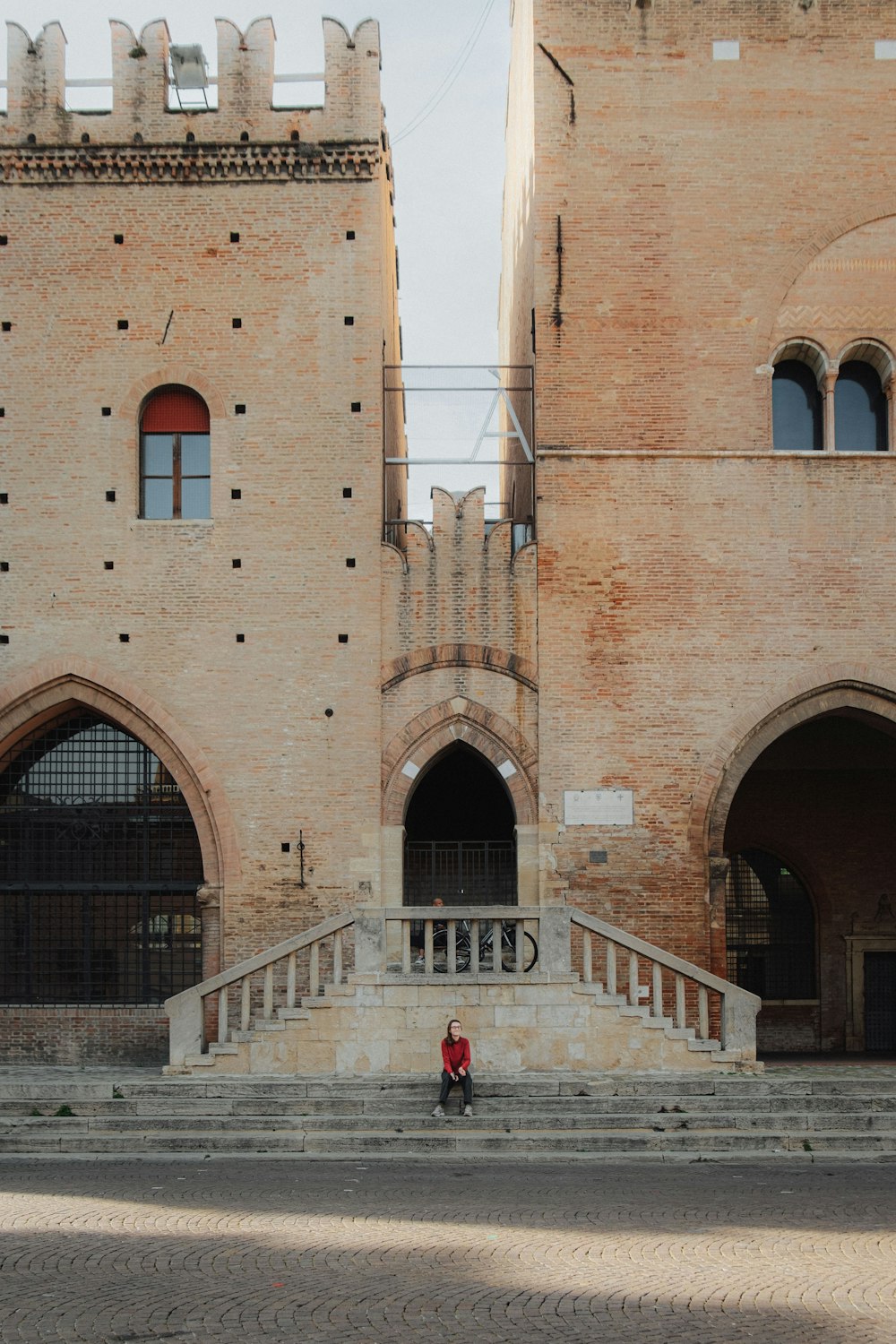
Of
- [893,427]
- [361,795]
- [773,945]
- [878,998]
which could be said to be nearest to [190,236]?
[361,795]

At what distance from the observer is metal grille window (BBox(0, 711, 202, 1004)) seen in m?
16.5

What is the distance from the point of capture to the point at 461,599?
53.3 ft

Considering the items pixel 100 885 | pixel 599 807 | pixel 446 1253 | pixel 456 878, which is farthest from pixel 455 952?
pixel 446 1253

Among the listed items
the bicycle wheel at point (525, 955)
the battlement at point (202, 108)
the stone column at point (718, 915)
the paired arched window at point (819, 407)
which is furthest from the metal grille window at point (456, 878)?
the battlement at point (202, 108)

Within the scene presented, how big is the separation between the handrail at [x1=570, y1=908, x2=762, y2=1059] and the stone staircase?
1.56 feet

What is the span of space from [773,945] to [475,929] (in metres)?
7.42

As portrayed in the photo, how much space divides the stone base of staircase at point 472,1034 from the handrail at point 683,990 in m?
0.19

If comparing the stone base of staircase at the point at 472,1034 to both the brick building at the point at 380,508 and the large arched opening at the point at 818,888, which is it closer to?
the brick building at the point at 380,508

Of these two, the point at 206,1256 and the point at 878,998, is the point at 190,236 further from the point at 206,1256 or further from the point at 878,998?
the point at 878,998

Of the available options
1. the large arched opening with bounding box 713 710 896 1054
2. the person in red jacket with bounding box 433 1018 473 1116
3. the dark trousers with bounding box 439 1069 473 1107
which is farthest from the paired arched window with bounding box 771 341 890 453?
the dark trousers with bounding box 439 1069 473 1107

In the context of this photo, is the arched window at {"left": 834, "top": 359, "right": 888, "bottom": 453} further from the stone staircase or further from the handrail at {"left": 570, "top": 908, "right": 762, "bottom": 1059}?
the stone staircase

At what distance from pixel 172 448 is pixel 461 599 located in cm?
401

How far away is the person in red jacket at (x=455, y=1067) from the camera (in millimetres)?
12594

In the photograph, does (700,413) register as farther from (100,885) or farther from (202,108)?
(100,885)
